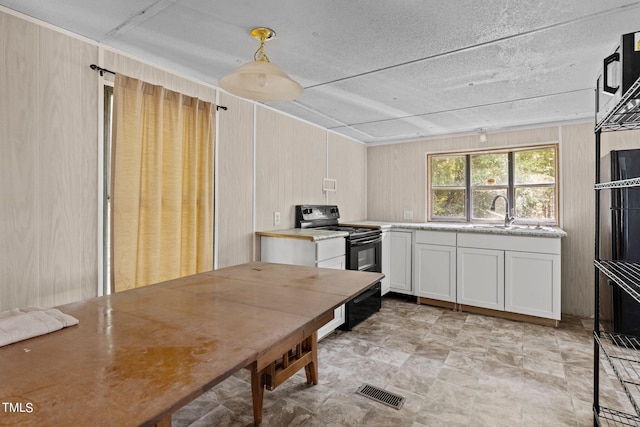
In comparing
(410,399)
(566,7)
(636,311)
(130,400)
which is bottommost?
(410,399)

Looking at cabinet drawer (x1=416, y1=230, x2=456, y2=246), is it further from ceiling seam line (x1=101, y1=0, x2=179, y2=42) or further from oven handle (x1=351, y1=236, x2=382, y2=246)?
ceiling seam line (x1=101, y1=0, x2=179, y2=42)

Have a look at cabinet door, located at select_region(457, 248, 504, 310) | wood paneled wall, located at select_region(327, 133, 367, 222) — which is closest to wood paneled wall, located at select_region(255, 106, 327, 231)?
wood paneled wall, located at select_region(327, 133, 367, 222)

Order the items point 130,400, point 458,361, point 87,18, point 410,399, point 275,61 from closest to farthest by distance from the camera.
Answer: point 130,400 → point 87,18 → point 410,399 → point 275,61 → point 458,361

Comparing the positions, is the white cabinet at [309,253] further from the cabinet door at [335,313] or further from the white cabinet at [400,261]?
the white cabinet at [400,261]

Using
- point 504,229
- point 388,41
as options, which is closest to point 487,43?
point 388,41

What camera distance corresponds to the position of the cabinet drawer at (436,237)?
380 centimetres

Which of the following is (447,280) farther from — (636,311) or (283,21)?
(283,21)

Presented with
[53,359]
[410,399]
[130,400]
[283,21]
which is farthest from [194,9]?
[410,399]

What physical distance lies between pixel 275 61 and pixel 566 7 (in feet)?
5.51

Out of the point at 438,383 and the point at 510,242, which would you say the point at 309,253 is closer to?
the point at 438,383

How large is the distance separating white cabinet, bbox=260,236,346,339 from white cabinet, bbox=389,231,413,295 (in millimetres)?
1236

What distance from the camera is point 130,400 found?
2.19 feet

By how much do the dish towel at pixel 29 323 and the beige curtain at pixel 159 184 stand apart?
1.01 metres

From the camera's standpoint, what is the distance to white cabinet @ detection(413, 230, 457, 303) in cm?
380
